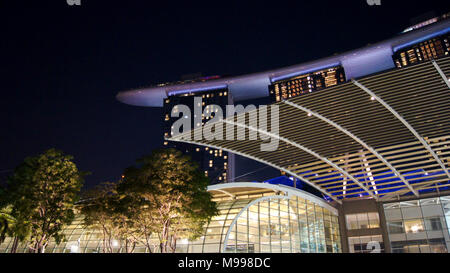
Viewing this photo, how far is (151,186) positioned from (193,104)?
112407 mm

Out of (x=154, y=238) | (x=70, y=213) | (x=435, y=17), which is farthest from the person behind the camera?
(x=435, y=17)

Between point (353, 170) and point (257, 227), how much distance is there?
13999 millimetres

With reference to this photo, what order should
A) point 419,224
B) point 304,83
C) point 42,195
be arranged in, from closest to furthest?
1. point 42,195
2. point 419,224
3. point 304,83

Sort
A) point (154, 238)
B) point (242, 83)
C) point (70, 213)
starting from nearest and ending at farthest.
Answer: point (70, 213) → point (154, 238) → point (242, 83)

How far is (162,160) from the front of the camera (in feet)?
69.9

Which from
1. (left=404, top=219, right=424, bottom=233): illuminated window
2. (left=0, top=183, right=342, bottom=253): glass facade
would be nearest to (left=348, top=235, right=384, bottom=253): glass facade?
(left=0, top=183, right=342, bottom=253): glass facade

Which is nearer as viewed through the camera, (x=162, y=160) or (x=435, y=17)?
(x=162, y=160)

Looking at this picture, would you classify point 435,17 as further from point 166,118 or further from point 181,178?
point 181,178

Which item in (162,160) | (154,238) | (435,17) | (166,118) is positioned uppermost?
(435,17)

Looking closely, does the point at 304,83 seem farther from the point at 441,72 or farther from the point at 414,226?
the point at 441,72

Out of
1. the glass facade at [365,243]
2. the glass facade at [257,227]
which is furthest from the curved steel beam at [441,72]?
the glass facade at [365,243]

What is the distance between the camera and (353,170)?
37.2 meters

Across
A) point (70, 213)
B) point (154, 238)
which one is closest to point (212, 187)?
point (154, 238)

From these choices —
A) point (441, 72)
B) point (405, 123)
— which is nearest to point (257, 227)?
point (405, 123)
